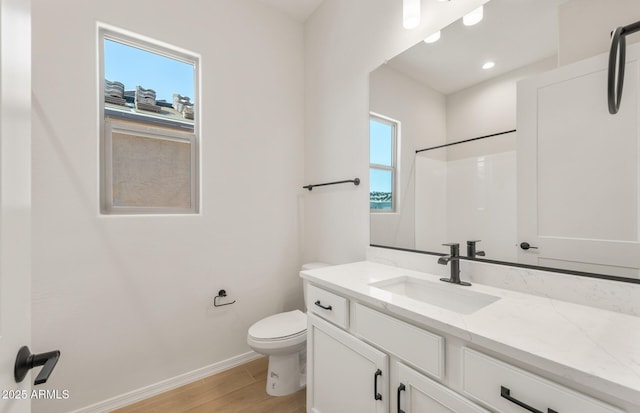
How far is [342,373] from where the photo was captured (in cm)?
121

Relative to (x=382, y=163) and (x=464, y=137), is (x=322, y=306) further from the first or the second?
(x=464, y=137)

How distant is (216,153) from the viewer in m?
2.02

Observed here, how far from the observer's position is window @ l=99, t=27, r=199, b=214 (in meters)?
1.73

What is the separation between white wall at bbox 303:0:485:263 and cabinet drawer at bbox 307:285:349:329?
59 centimetres

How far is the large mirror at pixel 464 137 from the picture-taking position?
43.3 inches

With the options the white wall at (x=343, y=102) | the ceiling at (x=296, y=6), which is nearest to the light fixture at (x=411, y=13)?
the white wall at (x=343, y=102)

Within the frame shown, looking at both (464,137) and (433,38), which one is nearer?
(464,137)

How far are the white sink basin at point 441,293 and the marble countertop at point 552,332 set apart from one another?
4cm

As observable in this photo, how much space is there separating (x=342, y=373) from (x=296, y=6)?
267 cm

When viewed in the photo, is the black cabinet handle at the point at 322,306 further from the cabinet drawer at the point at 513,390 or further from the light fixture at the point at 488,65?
the light fixture at the point at 488,65

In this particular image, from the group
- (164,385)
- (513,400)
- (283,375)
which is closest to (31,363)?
(513,400)

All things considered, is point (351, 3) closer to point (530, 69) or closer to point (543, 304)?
point (530, 69)

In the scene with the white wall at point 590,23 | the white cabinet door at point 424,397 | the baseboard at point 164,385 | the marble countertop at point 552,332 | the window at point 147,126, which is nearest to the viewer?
the marble countertop at point 552,332

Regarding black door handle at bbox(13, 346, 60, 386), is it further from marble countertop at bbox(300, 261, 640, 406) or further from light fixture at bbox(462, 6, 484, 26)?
light fixture at bbox(462, 6, 484, 26)
